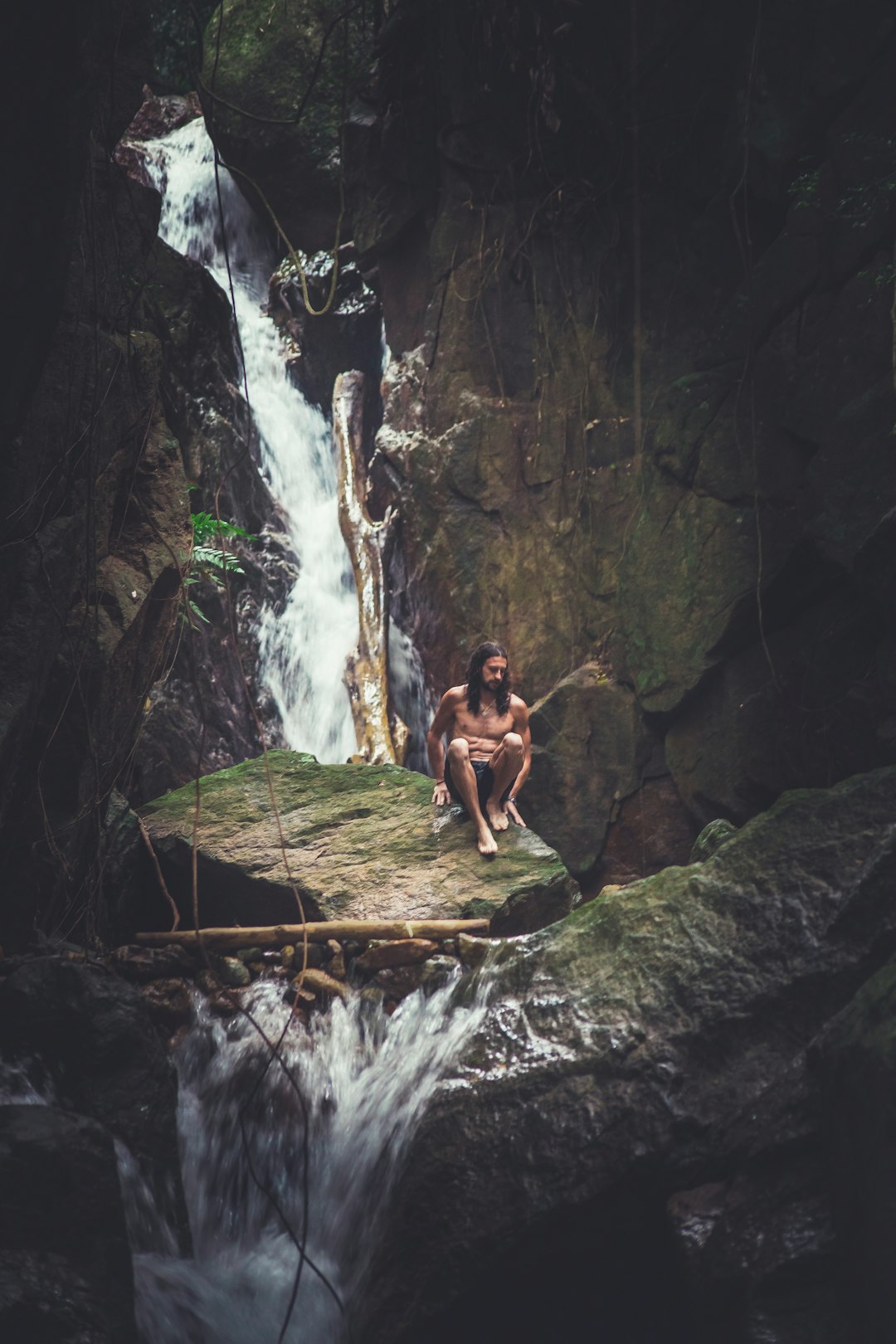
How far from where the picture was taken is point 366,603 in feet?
35.6

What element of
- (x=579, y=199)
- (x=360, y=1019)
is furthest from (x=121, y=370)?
(x=579, y=199)

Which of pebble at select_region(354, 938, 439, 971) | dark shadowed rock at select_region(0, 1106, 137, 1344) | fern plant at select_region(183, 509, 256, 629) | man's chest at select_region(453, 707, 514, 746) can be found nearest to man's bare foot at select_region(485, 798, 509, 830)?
man's chest at select_region(453, 707, 514, 746)

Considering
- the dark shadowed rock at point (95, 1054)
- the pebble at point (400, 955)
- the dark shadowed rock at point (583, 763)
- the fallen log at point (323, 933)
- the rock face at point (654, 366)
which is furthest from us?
the dark shadowed rock at point (583, 763)

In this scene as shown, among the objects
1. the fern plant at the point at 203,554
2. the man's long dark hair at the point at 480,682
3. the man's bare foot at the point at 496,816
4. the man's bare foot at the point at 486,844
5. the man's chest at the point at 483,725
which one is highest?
the fern plant at the point at 203,554

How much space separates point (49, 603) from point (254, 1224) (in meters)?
2.72

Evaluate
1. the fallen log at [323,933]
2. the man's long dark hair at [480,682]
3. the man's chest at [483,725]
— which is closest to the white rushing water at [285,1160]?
the fallen log at [323,933]

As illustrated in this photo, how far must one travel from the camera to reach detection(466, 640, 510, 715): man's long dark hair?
280 inches

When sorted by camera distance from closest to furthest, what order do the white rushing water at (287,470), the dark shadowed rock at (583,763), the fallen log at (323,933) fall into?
the fallen log at (323,933) → the dark shadowed rock at (583,763) → the white rushing water at (287,470)

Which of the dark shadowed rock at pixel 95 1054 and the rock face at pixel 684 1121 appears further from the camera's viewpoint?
the dark shadowed rock at pixel 95 1054

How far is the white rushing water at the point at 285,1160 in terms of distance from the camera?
3.81 metres

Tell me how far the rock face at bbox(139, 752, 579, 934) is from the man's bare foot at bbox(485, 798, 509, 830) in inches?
4.2

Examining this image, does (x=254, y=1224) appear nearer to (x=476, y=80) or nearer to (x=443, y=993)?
(x=443, y=993)

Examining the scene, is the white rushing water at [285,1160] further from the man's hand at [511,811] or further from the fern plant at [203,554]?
the fern plant at [203,554]

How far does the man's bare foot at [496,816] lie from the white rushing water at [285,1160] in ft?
6.22
